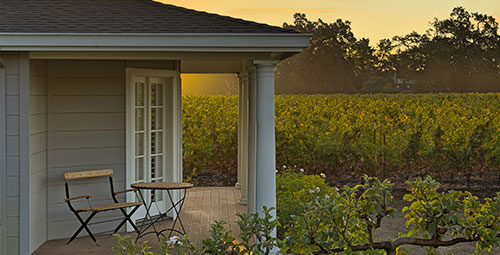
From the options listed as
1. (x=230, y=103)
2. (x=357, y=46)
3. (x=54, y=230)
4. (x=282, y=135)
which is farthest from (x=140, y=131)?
(x=357, y=46)

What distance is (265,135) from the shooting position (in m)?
5.96

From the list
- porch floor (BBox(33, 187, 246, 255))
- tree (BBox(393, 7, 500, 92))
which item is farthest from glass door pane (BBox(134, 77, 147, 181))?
tree (BBox(393, 7, 500, 92))

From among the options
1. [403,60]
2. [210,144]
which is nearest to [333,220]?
[210,144]

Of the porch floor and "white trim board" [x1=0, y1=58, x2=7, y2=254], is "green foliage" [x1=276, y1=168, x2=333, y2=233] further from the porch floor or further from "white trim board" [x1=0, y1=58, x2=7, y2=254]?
"white trim board" [x1=0, y1=58, x2=7, y2=254]

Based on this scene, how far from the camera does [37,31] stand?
573 centimetres

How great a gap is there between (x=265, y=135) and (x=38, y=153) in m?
2.54

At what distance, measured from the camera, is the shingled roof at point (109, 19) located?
5.88 meters

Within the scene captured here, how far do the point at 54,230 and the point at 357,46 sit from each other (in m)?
27.7

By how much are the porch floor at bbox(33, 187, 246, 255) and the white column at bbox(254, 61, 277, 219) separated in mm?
786

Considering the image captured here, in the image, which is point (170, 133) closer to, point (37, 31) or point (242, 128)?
point (242, 128)

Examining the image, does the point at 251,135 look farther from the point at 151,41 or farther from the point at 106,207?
the point at 151,41

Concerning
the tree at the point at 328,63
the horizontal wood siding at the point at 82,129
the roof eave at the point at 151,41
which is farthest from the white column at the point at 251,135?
the tree at the point at 328,63

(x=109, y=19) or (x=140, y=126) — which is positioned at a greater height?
(x=109, y=19)

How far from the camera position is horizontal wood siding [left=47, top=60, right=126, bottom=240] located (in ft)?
23.4
